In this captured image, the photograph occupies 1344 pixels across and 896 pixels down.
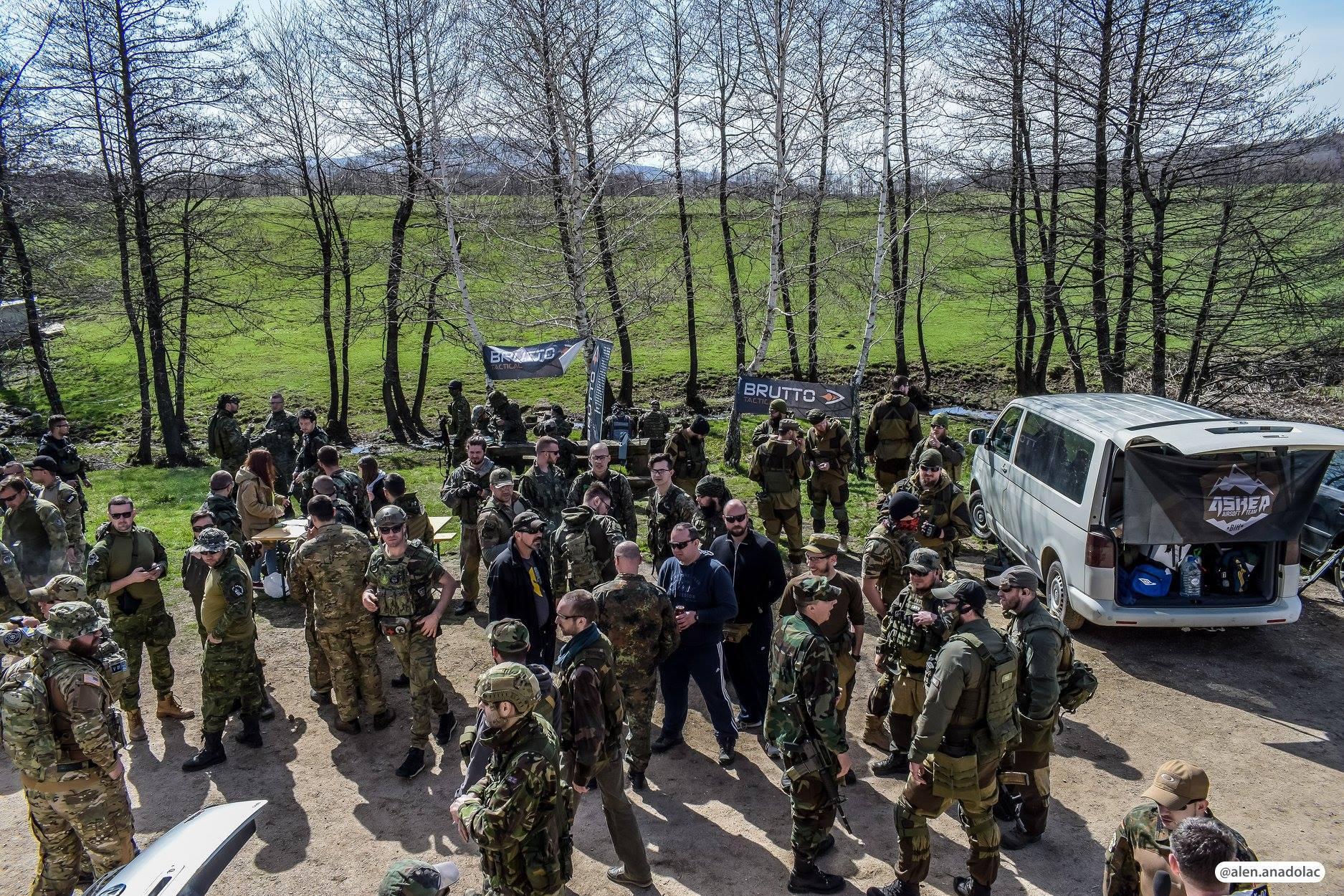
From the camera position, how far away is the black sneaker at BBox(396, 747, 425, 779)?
22.6 ft

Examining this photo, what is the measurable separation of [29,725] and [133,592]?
2.60 m

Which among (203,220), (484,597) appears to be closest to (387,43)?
(203,220)

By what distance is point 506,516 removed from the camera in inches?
332

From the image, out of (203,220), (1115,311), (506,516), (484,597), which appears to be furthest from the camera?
(203,220)

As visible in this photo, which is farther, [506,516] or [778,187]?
[778,187]

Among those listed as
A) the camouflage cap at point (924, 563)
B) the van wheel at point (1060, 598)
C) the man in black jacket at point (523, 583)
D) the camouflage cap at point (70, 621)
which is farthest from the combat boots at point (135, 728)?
the van wheel at point (1060, 598)

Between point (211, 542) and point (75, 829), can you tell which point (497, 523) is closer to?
point (211, 542)

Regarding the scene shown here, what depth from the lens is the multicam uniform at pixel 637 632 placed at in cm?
620

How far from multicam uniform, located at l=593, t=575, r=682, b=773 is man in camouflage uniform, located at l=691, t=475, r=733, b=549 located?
1.81 meters

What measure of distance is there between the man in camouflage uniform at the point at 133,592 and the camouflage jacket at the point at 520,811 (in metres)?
4.01

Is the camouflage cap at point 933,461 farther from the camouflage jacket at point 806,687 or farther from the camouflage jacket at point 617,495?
the camouflage jacket at point 806,687

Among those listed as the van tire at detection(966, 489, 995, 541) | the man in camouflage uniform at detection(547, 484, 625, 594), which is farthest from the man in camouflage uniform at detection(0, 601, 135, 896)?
the van tire at detection(966, 489, 995, 541)

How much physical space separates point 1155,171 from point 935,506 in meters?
12.3

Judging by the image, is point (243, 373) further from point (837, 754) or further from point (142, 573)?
point (837, 754)
